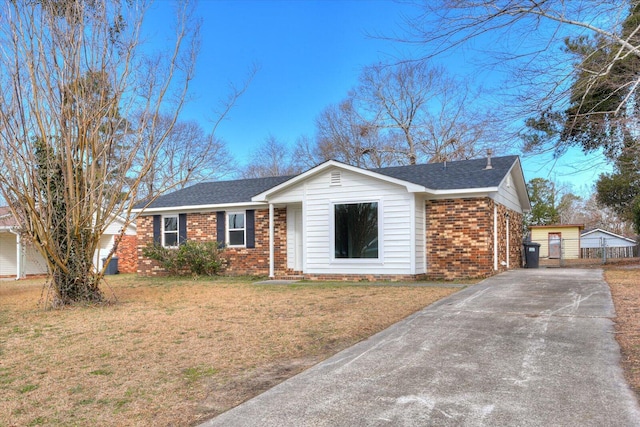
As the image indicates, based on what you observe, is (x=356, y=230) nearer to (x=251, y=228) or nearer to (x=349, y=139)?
(x=251, y=228)

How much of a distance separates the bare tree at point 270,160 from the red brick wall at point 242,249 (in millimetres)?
18124

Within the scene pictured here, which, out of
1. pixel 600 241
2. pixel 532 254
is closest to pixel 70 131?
pixel 532 254

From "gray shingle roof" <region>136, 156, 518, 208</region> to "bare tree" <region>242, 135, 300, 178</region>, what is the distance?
1511cm

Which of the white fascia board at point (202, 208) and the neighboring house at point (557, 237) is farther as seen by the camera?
the neighboring house at point (557, 237)

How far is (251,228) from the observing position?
1583 centimetres

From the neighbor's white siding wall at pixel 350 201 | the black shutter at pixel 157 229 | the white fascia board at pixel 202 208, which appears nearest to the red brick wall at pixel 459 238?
the neighbor's white siding wall at pixel 350 201

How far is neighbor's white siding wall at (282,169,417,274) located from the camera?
12.5 m

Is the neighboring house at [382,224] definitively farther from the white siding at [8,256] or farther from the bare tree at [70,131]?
the white siding at [8,256]

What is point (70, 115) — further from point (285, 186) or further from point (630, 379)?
point (630, 379)

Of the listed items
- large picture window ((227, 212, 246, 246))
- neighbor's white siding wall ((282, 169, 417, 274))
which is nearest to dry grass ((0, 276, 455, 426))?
neighbor's white siding wall ((282, 169, 417, 274))

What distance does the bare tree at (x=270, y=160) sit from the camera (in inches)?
1390

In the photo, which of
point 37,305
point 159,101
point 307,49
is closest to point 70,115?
point 159,101

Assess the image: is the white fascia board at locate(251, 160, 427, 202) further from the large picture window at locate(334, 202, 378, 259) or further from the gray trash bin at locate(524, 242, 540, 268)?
the gray trash bin at locate(524, 242, 540, 268)

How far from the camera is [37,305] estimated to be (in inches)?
364
